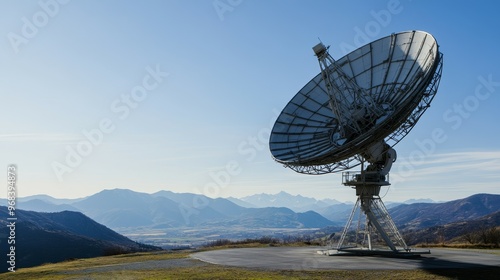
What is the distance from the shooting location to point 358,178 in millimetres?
52219

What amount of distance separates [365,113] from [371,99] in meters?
2.04

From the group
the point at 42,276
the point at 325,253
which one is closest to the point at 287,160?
the point at 325,253

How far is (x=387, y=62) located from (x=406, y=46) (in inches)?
139

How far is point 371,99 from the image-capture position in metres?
46.7

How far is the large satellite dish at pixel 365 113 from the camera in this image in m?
42.7

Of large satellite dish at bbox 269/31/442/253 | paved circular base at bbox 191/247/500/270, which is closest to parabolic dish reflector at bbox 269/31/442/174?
large satellite dish at bbox 269/31/442/253

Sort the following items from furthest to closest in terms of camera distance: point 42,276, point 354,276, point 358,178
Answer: point 358,178, point 42,276, point 354,276

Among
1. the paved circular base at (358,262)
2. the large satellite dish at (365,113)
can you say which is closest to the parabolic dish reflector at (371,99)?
the large satellite dish at (365,113)

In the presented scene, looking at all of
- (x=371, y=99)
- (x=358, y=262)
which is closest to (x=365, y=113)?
(x=371, y=99)

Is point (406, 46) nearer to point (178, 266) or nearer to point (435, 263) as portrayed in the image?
point (435, 263)

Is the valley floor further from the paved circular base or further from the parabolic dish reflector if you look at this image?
the parabolic dish reflector

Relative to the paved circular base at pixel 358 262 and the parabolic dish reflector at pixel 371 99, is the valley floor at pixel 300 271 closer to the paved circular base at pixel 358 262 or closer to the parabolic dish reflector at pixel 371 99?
the paved circular base at pixel 358 262

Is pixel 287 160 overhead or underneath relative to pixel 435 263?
overhead

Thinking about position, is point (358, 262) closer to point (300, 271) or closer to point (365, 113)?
point (300, 271)
